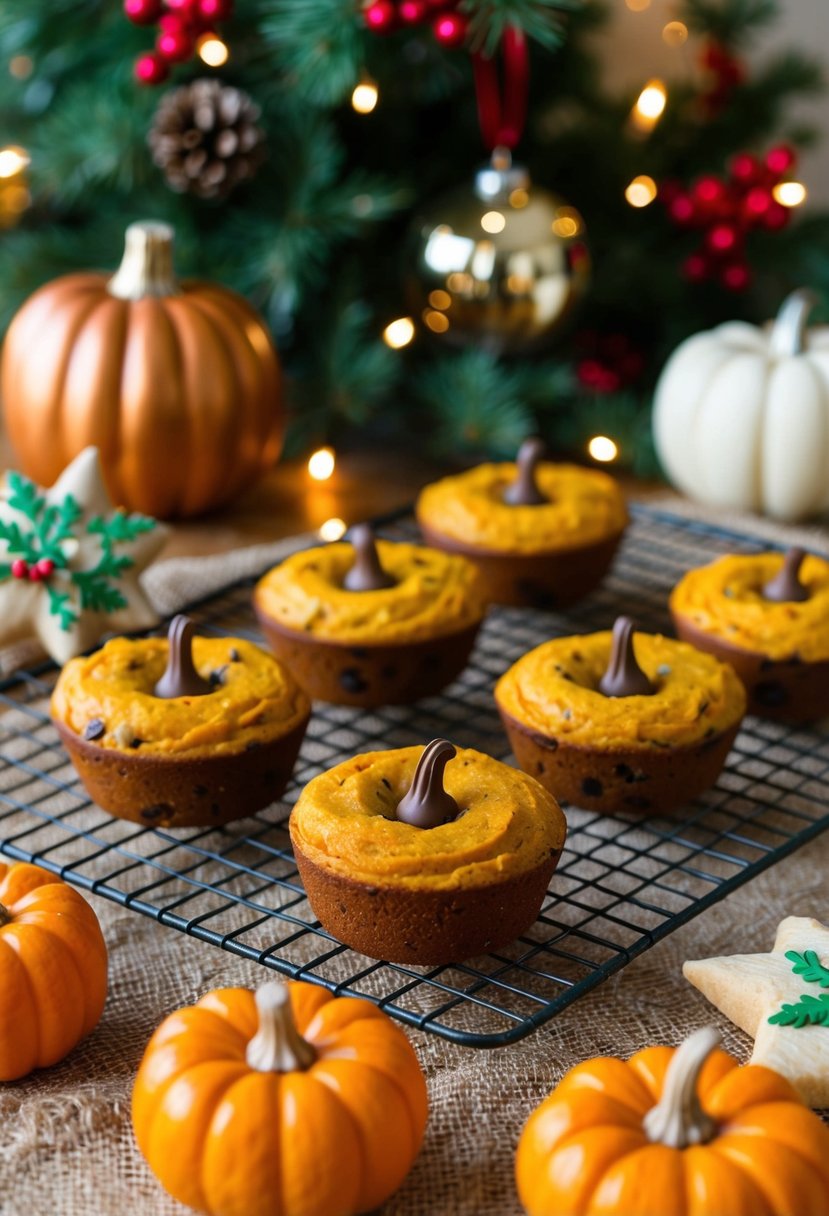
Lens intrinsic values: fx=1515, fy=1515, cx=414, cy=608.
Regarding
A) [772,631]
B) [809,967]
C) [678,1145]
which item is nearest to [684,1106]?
[678,1145]

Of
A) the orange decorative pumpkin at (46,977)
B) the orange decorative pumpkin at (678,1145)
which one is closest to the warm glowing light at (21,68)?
the orange decorative pumpkin at (46,977)

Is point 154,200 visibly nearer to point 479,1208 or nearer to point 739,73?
point 739,73

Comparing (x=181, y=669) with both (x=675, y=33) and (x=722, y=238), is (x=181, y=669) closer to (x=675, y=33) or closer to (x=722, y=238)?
(x=722, y=238)

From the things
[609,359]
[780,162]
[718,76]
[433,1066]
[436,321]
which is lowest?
[433,1066]

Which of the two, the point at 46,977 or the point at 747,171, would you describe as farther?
the point at 747,171

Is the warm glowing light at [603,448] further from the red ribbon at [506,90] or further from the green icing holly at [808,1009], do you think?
the green icing holly at [808,1009]

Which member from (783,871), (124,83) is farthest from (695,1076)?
(124,83)

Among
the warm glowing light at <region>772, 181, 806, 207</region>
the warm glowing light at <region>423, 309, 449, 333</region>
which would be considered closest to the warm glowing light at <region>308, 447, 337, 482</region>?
the warm glowing light at <region>423, 309, 449, 333</region>
